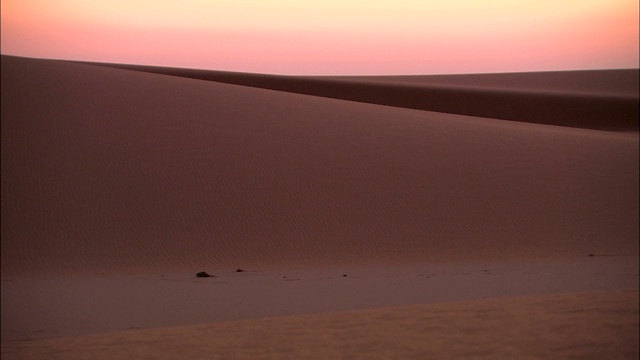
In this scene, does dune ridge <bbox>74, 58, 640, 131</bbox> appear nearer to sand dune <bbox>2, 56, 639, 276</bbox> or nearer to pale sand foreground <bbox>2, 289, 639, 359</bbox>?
sand dune <bbox>2, 56, 639, 276</bbox>

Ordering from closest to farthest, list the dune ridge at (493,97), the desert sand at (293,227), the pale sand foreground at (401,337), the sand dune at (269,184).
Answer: the pale sand foreground at (401,337) → the desert sand at (293,227) → the sand dune at (269,184) → the dune ridge at (493,97)

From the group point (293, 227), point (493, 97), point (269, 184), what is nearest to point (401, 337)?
point (293, 227)

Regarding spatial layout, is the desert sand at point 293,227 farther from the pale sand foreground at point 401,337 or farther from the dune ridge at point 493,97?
the dune ridge at point 493,97

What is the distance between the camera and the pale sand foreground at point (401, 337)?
19.3ft

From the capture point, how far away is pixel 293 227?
13508mm

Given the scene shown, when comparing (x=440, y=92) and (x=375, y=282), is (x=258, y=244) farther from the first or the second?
(x=440, y=92)

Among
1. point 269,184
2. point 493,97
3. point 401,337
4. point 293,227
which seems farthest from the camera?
point 493,97

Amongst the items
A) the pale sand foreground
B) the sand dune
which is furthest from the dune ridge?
the pale sand foreground

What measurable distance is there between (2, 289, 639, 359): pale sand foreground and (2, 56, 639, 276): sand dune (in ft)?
15.1

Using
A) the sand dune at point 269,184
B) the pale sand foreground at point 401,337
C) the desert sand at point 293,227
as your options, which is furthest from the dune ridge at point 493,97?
the pale sand foreground at point 401,337

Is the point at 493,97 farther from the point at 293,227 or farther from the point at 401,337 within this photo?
the point at 401,337

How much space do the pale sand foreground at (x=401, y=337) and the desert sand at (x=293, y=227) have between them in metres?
0.03

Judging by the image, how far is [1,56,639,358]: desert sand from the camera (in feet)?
22.2

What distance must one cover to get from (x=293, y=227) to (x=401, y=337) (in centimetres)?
725
